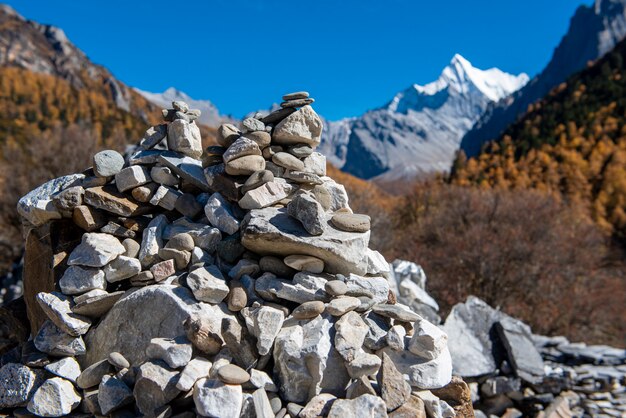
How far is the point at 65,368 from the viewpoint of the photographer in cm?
314

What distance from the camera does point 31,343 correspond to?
11.2 ft

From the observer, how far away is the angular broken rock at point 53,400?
296 centimetres

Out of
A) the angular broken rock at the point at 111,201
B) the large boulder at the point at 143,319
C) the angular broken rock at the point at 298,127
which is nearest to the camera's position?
the large boulder at the point at 143,319

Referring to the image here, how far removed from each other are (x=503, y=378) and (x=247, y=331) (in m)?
5.23

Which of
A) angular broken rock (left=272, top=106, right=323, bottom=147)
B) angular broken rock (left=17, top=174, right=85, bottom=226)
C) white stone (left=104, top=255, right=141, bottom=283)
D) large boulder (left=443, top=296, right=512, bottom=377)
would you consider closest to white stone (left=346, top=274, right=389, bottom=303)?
angular broken rock (left=272, top=106, right=323, bottom=147)

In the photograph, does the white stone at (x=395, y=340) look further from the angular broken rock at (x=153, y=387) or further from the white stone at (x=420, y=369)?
the angular broken rock at (x=153, y=387)

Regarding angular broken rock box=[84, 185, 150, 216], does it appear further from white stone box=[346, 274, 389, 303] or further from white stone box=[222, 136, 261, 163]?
white stone box=[346, 274, 389, 303]

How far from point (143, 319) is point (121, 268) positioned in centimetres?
49

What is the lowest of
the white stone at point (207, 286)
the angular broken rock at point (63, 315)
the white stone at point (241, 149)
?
the angular broken rock at point (63, 315)

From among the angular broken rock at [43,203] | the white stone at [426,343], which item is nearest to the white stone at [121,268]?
the angular broken rock at [43,203]

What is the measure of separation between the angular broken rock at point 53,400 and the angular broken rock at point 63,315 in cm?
38

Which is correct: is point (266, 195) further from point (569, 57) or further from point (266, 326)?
point (569, 57)

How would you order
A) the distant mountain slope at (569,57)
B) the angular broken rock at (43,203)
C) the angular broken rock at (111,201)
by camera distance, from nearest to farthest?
the angular broken rock at (111,201) < the angular broken rock at (43,203) < the distant mountain slope at (569,57)

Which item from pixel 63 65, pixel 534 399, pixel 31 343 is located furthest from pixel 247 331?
pixel 63 65
